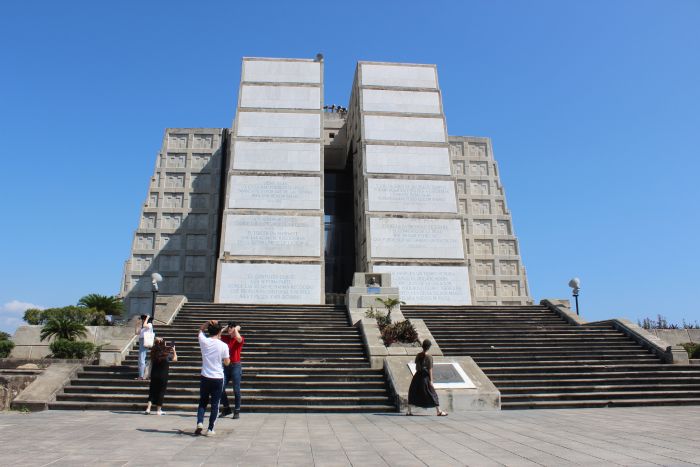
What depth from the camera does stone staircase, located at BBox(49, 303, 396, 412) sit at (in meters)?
11.6

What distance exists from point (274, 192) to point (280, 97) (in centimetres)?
789

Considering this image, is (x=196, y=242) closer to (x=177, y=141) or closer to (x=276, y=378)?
(x=177, y=141)

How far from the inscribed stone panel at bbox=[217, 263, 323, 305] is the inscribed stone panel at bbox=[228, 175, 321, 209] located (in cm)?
403

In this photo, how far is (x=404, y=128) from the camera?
34.6m

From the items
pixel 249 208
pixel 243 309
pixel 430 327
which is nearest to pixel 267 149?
pixel 249 208

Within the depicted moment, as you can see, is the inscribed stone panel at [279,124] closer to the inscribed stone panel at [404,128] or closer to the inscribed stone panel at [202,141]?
the inscribed stone panel at [404,128]

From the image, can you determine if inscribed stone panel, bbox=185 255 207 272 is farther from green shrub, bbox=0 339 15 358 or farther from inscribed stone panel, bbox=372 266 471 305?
green shrub, bbox=0 339 15 358

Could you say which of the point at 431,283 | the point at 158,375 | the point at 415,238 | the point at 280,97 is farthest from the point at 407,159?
the point at 158,375

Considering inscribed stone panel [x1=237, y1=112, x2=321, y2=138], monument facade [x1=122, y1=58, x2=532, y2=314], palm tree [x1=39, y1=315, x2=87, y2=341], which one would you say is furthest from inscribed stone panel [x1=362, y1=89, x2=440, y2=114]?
palm tree [x1=39, y1=315, x2=87, y2=341]

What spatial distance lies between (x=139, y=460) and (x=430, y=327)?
1394 cm

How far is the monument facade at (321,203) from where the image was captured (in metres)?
29.3

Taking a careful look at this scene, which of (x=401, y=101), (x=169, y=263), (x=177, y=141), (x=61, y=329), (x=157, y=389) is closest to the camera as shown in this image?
(x=157, y=389)

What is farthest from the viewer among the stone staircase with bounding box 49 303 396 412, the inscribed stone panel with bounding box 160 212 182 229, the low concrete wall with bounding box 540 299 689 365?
the inscribed stone panel with bounding box 160 212 182 229

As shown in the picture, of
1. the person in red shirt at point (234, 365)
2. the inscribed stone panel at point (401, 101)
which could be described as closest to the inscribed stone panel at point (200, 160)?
the inscribed stone panel at point (401, 101)
